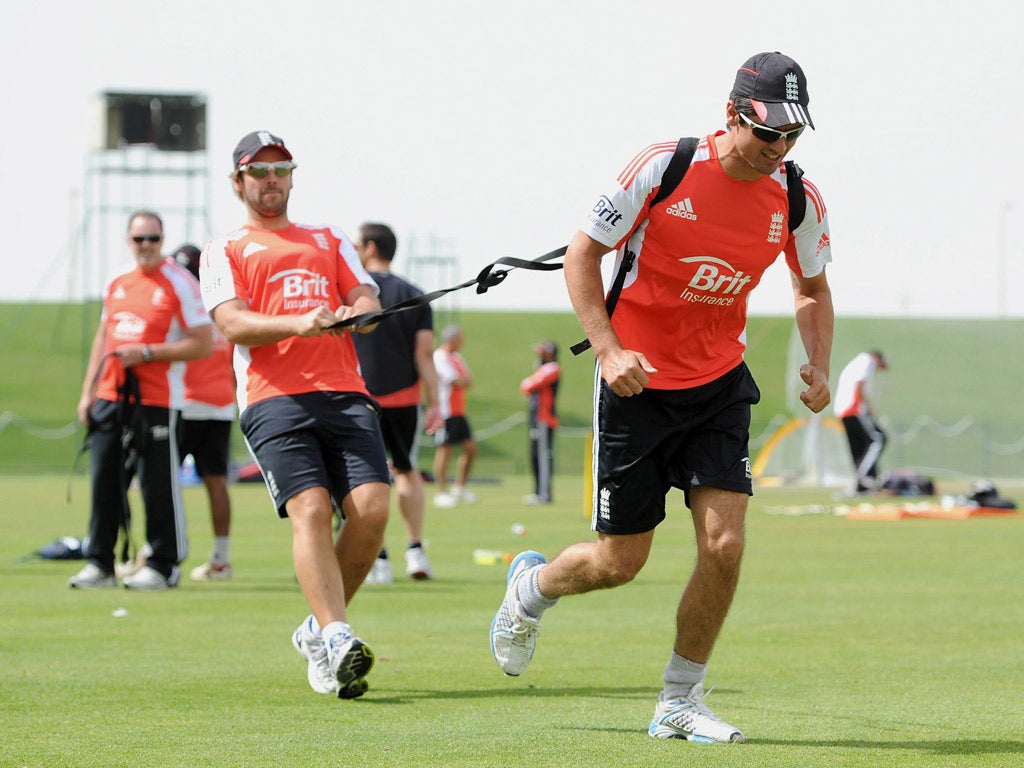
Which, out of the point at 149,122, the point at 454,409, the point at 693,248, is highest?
the point at 149,122

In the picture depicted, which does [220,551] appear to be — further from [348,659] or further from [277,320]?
[348,659]

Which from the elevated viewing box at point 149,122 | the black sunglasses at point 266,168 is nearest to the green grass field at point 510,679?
the black sunglasses at point 266,168

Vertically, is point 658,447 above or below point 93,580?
above

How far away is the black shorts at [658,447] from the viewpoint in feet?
18.9

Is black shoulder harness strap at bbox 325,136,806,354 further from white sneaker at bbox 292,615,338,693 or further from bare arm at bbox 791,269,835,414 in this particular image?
white sneaker at bbox 292,615,338,693

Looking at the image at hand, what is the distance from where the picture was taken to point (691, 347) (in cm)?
580

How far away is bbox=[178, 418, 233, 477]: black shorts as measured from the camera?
11789 millimetres

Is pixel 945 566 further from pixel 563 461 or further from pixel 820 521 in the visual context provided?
pixel 563 461

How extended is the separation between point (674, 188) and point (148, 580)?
6.23 m

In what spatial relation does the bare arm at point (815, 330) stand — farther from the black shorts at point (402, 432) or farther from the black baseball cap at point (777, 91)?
the black shorts at point (402, 432)

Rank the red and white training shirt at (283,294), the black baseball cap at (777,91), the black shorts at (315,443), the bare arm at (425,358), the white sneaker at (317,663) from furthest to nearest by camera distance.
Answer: the bare arm at (425,358) → the red and white training shirt at (283,294) → the black shorts at (315,443) → the white sneaker at (317,663) → the black baseball cap at (777,91)

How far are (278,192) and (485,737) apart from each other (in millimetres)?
2678

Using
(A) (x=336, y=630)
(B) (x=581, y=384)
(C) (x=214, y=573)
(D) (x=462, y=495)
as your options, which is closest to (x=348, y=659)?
(A) (x=336, y=630)

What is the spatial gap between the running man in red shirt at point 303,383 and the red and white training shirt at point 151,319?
3.76 meters
